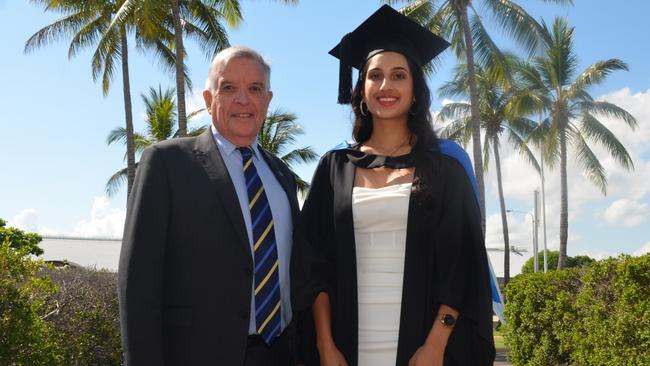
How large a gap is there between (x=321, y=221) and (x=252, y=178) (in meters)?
0.42

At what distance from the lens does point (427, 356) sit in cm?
292

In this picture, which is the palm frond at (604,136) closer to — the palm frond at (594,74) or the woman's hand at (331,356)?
the palm frond at (594,74)

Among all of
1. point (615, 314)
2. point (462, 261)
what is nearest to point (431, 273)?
point (462, 261)

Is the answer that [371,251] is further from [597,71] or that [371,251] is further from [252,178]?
[597,71]

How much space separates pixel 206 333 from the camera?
3.03 metres

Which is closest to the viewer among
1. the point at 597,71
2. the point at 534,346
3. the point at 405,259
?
the point at 405,259

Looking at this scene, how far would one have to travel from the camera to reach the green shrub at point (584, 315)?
645 cm

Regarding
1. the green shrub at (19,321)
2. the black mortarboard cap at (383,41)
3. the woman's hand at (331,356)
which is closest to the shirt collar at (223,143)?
the black mortarboard cap at (383,41)

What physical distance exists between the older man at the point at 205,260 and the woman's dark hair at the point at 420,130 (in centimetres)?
58

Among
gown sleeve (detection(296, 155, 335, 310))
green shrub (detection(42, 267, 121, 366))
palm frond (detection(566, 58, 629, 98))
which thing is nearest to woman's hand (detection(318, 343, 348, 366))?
gown sleeve (detection(296, 155, 335, 310))

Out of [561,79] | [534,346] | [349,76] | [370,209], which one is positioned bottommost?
[534,346]

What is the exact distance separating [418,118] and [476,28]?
2106 cm

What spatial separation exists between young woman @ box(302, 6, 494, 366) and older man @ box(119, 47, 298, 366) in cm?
21

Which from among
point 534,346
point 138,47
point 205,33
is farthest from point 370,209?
point 138,47
